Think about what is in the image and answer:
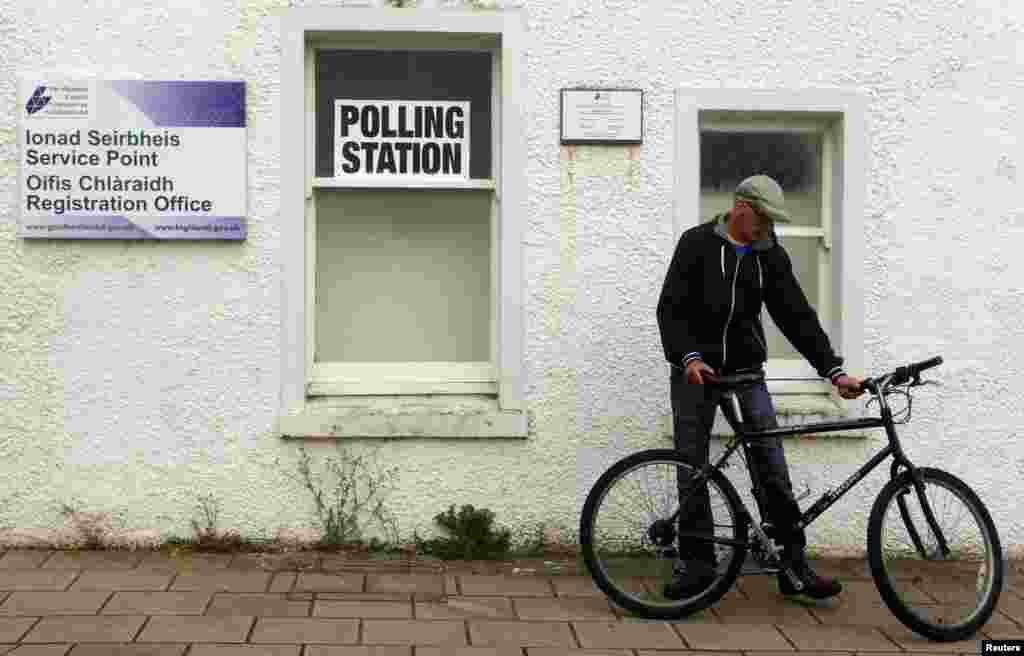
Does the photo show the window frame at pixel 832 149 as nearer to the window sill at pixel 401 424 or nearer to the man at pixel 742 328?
the man at pixel 742 328

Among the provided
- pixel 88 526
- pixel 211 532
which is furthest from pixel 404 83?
pixel 88 526

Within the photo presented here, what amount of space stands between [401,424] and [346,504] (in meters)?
0.50

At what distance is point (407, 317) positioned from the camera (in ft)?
24.8

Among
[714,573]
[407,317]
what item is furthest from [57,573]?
[714,573]

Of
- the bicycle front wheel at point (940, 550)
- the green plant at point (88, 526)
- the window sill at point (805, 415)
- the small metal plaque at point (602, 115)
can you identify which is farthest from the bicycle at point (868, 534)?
the green plant at point (88, 526)

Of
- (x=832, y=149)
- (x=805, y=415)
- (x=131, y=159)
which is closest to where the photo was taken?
(x=131, y=159)

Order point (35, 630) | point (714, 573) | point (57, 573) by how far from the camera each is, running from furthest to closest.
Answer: point (57, 573), point (714, 573), point (35, 630)

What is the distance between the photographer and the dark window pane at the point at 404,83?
7.42 m

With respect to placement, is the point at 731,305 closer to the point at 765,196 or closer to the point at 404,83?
the point at 765,196

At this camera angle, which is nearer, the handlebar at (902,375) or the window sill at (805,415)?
the handlebar at (902,375)

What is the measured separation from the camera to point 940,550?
6.05 m

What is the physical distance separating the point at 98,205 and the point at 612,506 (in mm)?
3030

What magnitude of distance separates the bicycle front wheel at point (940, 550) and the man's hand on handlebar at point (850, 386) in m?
0.40

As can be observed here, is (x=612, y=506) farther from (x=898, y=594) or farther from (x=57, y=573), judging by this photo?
(x=57, y=573)
